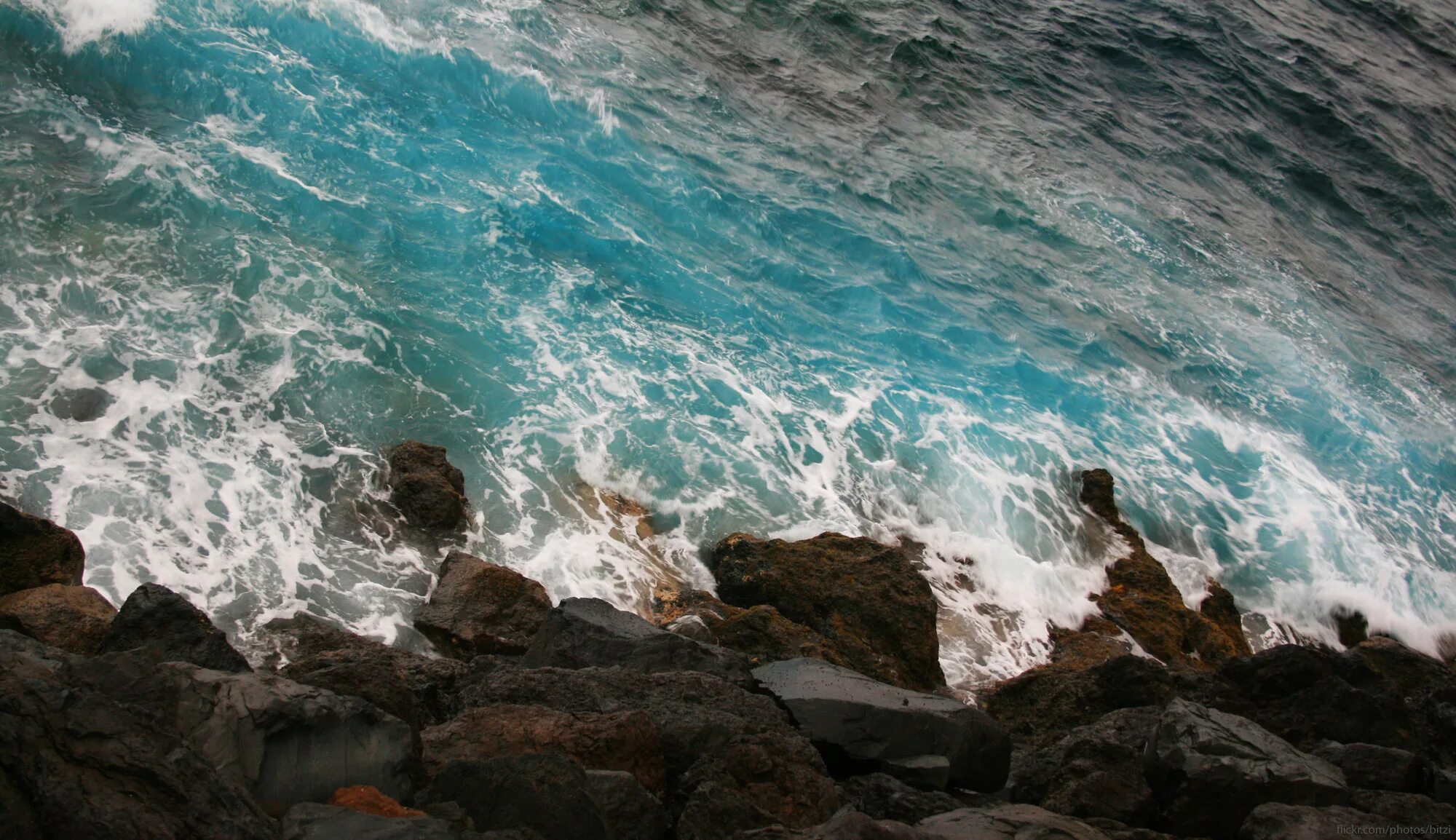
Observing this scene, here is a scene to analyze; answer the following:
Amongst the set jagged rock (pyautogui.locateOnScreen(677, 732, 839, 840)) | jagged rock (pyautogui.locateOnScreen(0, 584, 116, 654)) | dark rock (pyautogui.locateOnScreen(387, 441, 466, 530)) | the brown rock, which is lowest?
dark rock (pyautogui.locateOnScreen(387, 441, 466, 530))

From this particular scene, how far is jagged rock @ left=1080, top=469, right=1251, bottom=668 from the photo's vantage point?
397 inches

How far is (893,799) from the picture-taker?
17.7 ft

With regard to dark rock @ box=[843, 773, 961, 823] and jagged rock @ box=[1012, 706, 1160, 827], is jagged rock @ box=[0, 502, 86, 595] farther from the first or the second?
jagged rock @ box=[1012, 706, 1160, 827]

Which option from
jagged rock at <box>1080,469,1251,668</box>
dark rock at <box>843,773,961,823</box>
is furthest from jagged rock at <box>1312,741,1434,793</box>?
jagged rock at <box>1080,469,1251,668</box>

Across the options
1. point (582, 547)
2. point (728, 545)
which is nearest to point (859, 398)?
point (728, 545)

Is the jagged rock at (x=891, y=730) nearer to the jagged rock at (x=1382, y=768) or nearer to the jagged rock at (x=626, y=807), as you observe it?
the jagged rock at (x=626, y=807)

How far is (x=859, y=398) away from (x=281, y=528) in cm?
686

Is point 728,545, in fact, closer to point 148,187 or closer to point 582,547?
point 582,547

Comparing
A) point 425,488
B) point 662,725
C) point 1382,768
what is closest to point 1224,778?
point 1382,768

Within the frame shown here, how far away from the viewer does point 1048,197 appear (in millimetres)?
18797

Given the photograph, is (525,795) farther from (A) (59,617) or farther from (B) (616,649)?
(A) (59,617)

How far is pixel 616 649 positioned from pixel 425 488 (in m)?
2.96

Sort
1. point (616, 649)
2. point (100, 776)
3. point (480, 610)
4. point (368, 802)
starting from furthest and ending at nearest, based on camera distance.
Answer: point (480, 610), point (616, 649), point (368, 802), point (100, 776)

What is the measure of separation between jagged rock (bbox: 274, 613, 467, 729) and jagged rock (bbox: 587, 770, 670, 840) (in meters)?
1.10
